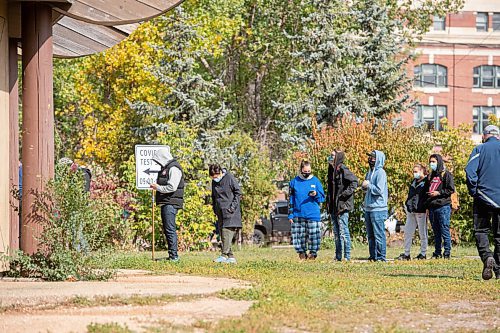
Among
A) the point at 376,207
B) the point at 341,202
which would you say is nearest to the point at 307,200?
the point at 341,202

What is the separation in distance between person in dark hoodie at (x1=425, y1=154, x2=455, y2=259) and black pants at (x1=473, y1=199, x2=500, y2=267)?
19.3ft

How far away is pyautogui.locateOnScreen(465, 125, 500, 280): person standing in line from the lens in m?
13.2

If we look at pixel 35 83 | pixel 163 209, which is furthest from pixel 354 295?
pixel 163 209

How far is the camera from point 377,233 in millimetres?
18094

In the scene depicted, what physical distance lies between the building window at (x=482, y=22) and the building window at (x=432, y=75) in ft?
12.1

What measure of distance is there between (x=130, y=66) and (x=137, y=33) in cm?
124

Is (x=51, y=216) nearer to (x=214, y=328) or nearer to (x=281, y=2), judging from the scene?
(x=214, y=328)

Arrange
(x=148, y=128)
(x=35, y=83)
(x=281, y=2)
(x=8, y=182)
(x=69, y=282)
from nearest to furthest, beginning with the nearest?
(x=69, y=282) → (x=35, y=83) → (x=8, y=182) → (x=148, y=128) → (x=281, y=2)

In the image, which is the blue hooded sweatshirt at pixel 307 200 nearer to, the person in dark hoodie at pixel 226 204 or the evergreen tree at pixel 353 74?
the person in dark hoodie at pixel 226 204

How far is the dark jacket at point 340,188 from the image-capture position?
1833 cm

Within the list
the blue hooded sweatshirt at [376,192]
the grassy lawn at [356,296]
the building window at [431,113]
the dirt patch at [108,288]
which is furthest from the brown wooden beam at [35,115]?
the building window at [431,113]

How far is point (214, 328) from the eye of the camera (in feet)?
26.7

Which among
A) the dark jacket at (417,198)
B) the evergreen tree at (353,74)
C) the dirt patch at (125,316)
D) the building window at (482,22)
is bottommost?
the dirt patch at (125,316)

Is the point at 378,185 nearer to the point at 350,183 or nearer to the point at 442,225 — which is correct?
the point at 350,183
